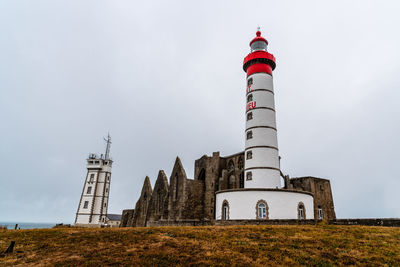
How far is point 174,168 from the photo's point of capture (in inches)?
1334

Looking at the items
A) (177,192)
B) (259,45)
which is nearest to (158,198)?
(177,192)

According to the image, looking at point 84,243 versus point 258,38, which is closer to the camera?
point 84,243

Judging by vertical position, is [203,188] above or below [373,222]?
above

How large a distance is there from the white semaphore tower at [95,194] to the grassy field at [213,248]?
4000 cm

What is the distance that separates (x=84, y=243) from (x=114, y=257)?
342 cm

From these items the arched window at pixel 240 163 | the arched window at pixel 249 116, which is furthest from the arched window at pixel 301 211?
the arched window at pixel 240 163

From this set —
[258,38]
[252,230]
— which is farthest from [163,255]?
[258,38]

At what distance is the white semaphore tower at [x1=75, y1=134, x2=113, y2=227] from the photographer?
5150 cm

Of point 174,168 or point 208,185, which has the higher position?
point 174,168

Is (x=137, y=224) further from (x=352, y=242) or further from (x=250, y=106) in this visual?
(x=352, y=242)

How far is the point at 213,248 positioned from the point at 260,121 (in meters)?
17.3

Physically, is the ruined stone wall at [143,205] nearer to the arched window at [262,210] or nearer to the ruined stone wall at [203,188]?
the ruined stone wall at [203,188]

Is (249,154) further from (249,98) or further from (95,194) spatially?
(95,194)

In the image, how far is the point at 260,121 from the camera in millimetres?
25953
